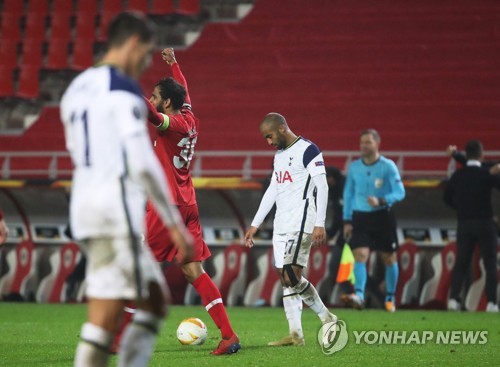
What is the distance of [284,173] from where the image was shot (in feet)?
29.5

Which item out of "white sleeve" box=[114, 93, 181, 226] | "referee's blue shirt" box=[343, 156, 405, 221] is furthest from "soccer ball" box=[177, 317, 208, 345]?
"referee's blue shirt" box=[343, 156, 405, 221]

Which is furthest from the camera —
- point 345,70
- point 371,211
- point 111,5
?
point 111,5

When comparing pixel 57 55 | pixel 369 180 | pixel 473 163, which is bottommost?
pixel 369 180

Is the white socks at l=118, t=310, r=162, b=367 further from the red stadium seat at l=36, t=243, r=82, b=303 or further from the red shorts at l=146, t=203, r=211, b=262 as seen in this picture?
the red stadium seat at l=36, t=243, r=82, b=303

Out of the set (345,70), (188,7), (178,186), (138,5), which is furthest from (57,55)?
(178,186)

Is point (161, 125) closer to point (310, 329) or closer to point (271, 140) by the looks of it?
point (271, 140)

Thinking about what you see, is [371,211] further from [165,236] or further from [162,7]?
[162,7]

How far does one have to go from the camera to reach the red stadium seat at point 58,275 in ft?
52.3

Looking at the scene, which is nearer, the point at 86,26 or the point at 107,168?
the point at 107,168

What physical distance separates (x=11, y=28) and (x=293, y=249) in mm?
15177

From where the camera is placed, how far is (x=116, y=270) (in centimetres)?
466

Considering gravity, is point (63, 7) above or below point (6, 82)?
above

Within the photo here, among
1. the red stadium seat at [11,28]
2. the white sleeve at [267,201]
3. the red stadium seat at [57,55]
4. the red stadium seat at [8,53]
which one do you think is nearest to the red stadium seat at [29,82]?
the red stadium seat at [57,55]

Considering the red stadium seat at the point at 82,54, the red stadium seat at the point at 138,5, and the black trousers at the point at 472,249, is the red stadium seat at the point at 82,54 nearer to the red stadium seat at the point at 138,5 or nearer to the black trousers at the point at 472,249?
the red stadium seat at the point at 138,5
